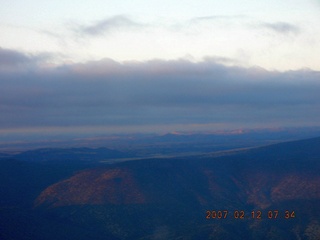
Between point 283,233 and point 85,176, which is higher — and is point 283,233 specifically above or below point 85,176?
below

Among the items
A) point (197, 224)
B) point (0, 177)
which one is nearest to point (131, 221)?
point (197, 224)

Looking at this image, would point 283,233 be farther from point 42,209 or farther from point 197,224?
point 42,209

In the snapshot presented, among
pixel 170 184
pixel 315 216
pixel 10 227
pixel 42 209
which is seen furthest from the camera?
pixel 170 184

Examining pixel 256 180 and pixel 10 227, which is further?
pixel 256 180

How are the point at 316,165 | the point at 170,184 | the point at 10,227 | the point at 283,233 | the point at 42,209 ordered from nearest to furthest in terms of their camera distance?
the point at 10,227, the point at 283,233, the point at 42,209, the point at 170,184, the point at 316,165
